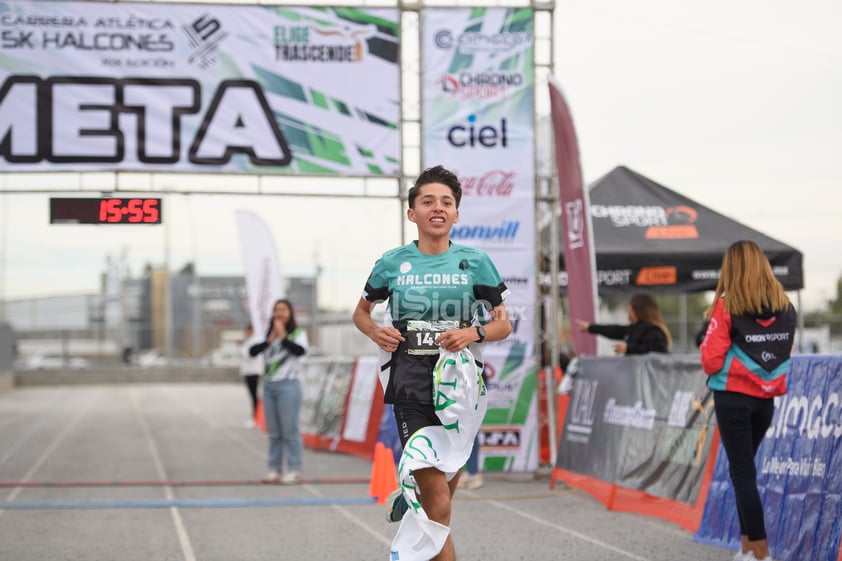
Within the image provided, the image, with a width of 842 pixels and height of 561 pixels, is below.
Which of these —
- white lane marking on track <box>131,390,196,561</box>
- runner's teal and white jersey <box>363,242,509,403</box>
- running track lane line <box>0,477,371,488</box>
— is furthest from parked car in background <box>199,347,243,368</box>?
runner's teal and white jersey <box>363,242,509,403</box>

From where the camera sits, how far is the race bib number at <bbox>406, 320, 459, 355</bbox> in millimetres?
5246

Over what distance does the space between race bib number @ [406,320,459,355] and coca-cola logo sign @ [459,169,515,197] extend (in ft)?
24.5

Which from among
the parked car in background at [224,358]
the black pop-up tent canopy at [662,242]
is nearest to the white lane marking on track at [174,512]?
the black pop-up tent canopy at [662,242]

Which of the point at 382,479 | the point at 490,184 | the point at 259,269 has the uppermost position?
the point at 490,184

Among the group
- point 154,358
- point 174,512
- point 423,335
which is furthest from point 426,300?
point 154,358

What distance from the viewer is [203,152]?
488 inches

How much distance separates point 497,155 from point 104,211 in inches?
178

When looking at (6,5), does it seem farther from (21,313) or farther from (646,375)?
(21,313)

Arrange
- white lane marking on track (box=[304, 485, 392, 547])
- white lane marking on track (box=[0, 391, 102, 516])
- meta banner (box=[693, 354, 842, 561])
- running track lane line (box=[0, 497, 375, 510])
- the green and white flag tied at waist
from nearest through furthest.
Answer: the green and white flag tied at waist
meta banner (box=[693, 354, 842, 561])
white lane marking on track (box=[304, 485, 392, 547])
running track lane line (box=[0, 497, 375, 510])
white lane marking on track (box=[0, 391, 102, 516])

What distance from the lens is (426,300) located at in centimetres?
531

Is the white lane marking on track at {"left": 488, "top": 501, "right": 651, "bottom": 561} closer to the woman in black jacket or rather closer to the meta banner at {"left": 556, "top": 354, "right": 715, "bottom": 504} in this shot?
the meta banner at {"left": 556, "top": 354, "right": 715, "bottom": 504}

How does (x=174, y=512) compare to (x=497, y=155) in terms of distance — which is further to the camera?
(x=497, y=155)

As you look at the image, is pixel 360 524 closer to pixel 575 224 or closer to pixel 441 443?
pixel 441 443

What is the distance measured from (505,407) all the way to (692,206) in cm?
464
